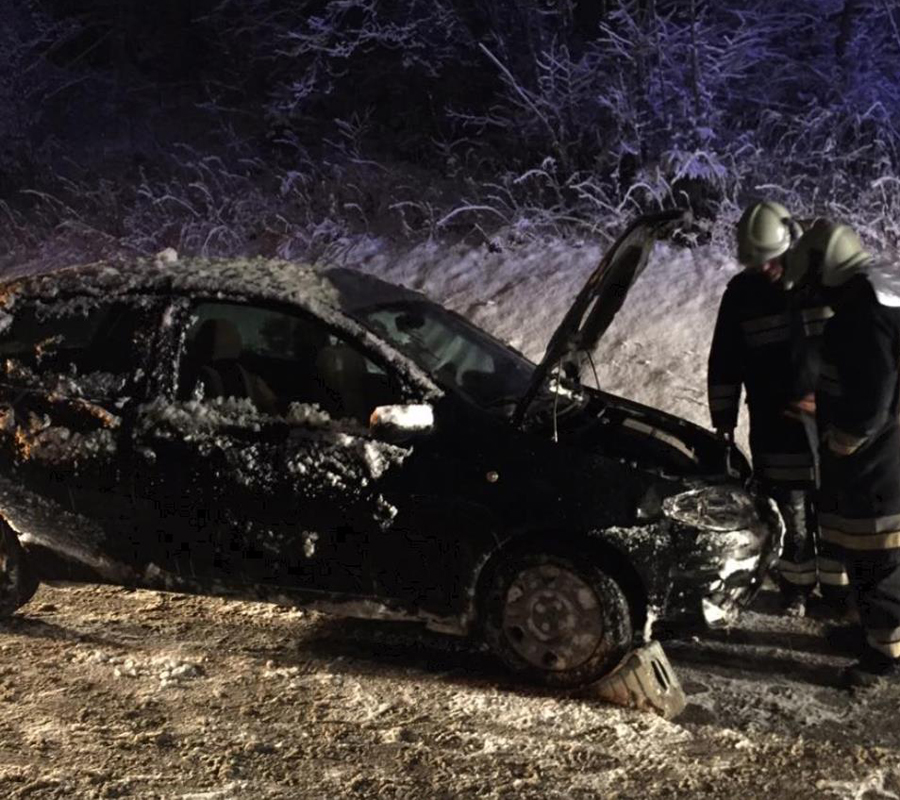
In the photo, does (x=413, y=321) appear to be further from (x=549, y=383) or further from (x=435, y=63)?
(x=435, y=63)

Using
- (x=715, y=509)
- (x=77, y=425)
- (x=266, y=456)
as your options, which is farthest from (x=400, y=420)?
(x=77, y=425)

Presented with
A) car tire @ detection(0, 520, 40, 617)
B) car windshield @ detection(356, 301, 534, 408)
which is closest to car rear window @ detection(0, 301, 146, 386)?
car tire @ detection(0, 520, 40, 617)

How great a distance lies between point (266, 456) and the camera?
3988 millimetres

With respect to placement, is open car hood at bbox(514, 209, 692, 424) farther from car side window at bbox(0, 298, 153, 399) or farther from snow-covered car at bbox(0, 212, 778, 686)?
car side window at bbox(0, 298, 153, 399)

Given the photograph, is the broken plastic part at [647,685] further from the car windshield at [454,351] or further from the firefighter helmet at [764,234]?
the firefighter helmet at [764,234]

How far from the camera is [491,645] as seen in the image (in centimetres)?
386

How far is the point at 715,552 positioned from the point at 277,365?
77.3 inches

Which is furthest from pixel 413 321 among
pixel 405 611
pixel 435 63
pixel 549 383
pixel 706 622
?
pixel 435 63

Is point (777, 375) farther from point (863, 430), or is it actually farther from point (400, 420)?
point (400, 420)

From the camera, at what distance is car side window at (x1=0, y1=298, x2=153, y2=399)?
13.9 feet

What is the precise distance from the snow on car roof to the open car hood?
88 cm

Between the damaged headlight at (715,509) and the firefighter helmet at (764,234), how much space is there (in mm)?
1029

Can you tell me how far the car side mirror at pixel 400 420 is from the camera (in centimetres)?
374

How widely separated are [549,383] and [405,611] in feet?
3.56
